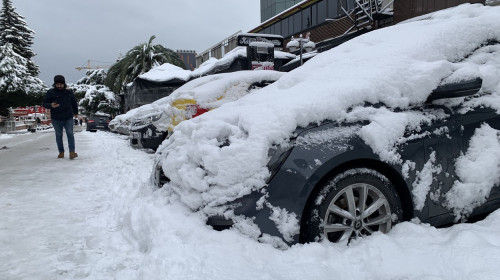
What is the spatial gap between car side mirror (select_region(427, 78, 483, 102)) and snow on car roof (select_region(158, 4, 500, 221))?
6cm

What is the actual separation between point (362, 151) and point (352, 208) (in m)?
0.38

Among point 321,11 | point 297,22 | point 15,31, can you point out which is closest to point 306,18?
point 297,22

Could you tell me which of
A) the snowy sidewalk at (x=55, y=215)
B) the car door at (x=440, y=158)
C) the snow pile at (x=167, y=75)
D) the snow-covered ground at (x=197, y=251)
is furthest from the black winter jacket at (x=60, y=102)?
the snow pile at (x=167, y=75)

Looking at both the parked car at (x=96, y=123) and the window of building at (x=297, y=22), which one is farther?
the parked car at (x=96, y=123)

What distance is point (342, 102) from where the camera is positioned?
2.43 metres

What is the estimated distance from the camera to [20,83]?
2444 centimetres

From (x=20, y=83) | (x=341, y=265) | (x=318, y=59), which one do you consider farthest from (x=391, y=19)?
(x=20, y=83)

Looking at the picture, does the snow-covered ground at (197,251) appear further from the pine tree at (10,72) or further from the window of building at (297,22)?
the pine tree at (10,72)

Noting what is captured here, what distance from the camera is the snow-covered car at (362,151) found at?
2.19 m

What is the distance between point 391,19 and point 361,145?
476 inches

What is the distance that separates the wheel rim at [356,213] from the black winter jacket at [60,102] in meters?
6.47

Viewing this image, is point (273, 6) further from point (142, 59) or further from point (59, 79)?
point (59, 79)

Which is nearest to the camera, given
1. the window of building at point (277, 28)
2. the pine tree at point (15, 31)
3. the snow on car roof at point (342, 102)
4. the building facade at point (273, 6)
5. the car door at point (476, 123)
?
the snow on car roof at point (342, 102)

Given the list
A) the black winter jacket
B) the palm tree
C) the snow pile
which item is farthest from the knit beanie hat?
the palm tree
